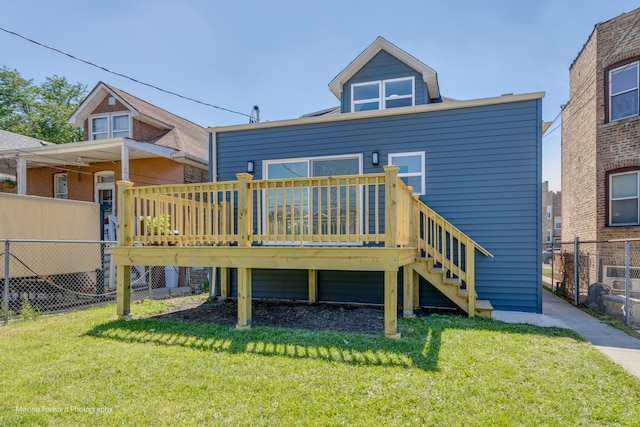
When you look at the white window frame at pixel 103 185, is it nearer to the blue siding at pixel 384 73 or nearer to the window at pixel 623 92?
the blue siding at pixel 384 73

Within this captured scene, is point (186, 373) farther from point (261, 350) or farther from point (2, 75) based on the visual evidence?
point (2, 75)

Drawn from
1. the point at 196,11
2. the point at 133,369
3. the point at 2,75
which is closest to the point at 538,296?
the point at 133,369

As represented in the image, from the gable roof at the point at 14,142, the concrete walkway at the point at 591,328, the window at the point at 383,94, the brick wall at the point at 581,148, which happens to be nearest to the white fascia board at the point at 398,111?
the window at the point at 383,94

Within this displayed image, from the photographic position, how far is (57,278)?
27.6 ft

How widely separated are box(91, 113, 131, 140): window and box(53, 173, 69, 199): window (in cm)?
208

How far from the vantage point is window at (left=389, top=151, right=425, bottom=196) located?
689 cm

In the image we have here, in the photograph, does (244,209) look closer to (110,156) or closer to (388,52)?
(388,52)

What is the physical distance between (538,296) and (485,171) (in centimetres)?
240

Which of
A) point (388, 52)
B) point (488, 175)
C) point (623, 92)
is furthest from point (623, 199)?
point (388, 52)

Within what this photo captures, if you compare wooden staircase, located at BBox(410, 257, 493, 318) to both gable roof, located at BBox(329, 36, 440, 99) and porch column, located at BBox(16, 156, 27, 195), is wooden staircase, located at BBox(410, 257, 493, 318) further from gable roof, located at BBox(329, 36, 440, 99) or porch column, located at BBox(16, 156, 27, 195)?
porch column, located at BBox(16, 156, 27, 195)

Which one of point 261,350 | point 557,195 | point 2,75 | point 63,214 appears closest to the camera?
point 261,350

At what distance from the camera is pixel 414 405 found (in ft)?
9.22

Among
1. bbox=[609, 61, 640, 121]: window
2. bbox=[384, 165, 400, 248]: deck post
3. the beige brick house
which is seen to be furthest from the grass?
bbox=[609, 61, 640, 121]: window

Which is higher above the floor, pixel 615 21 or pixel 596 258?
pixel 615 21
